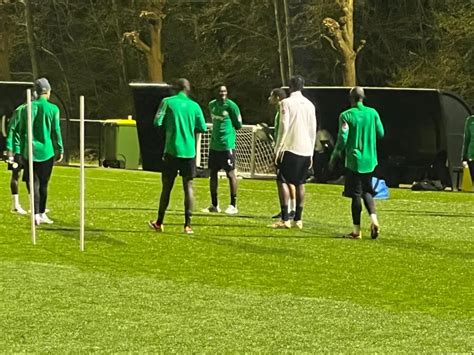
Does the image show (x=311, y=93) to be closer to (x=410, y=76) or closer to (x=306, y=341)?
(x=410, y=76)

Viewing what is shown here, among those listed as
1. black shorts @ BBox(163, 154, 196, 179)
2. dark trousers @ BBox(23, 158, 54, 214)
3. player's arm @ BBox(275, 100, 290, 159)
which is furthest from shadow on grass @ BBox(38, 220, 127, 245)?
player's arm @ BBox(275, 100, 290, 159)

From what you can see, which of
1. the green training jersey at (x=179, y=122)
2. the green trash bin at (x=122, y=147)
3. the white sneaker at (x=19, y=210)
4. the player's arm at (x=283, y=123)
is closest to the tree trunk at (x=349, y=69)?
the green trash bin at (x=122, y=147)

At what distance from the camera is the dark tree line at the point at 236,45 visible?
45781 mm

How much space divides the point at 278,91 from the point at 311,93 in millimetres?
17798

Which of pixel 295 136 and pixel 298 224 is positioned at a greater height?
pixel 295 136

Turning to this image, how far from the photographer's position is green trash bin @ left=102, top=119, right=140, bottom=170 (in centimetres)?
4456

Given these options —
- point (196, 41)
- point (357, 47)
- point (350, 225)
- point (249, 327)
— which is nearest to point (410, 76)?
point (357, 47)

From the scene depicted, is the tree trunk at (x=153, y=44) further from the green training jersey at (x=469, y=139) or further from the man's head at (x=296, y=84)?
the man's head at (x=296, y=84)

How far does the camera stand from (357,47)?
48969 millimetres

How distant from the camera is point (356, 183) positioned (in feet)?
56.6

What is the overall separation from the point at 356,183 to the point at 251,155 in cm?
2175

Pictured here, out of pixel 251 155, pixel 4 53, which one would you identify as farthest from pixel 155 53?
pixel 251 155

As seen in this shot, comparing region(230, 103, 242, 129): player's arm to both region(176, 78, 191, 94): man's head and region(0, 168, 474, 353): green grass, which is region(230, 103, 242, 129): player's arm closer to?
region(0, 168, 474, 353): green grass

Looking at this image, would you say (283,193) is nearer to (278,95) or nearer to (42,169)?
(278,95)
